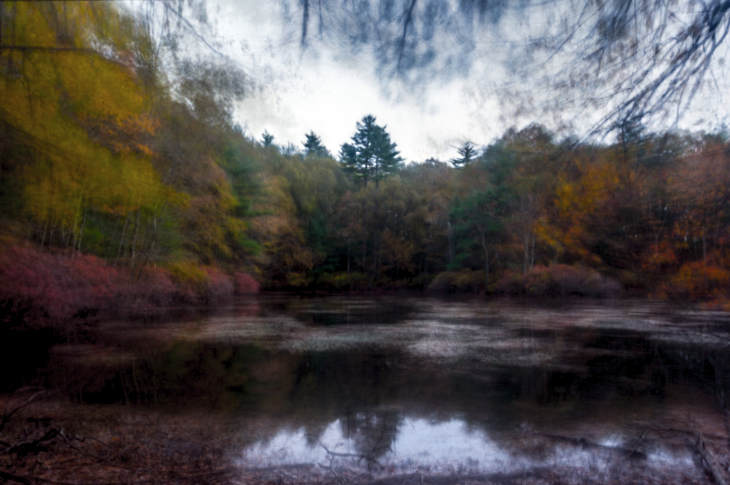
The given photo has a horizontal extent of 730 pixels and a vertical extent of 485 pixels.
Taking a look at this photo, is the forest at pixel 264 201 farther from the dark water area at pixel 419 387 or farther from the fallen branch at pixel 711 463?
the fallen branch at pixel 711 463

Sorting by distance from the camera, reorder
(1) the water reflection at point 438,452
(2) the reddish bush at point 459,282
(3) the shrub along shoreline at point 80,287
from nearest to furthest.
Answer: (1) the water reflection at point 438,452 < (3) the shrub along shoreline at point 80,287 < (2) the reddish bush at point 459,282

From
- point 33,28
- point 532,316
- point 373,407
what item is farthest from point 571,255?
point 33,28

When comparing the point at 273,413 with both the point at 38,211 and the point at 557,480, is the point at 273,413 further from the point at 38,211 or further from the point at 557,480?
the point at 38,211

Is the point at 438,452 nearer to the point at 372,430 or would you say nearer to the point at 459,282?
the point at 372,430

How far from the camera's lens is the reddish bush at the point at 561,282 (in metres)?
22.3

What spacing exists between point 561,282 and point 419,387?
20469 millimetres

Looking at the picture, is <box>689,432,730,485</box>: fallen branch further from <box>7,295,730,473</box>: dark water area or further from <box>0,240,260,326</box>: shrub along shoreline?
<box>0,240,260,326</box>: shrub along shoreline

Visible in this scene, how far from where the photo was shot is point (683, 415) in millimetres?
5152

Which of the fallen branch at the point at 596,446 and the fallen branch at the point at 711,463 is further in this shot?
the fallen branch at the point at 596,446

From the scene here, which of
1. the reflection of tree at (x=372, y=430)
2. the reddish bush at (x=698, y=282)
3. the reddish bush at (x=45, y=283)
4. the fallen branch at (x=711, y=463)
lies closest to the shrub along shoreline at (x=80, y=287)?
the reddish bush at (x=45, y=283)

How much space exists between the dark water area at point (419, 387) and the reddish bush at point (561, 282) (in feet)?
34.0

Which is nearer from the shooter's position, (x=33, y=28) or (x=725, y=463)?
(x=33, y=28)

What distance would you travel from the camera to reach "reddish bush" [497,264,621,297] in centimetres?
2234

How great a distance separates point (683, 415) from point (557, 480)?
2.56 m
